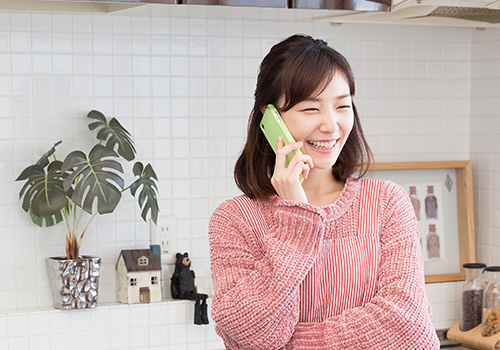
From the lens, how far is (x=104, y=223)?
2238 mm

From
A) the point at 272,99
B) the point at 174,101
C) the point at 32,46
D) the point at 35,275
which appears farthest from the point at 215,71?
the point at 272,99

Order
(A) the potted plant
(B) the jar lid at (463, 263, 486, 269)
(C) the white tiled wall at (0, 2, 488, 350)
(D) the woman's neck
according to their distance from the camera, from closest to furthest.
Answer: (D) the woman's neck → (A) the potted plant → (C) the white tiled wall at (0, 2, 488, 350) → (B) the jar lid at (463, 263, 486, 269)

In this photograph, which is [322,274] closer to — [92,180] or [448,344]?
[92,180]

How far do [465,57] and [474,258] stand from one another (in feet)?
2.53

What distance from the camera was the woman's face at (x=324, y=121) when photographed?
4.03 ft

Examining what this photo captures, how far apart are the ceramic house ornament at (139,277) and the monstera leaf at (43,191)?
0.27 metres

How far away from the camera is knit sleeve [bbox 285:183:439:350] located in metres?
1.17

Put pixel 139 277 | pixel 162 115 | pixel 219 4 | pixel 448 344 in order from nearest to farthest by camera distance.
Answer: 1. pixel 219 4
2. pixel 139 277
3. pixel 162 115
4. pixel 448 344

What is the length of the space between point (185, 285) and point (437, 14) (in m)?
1.18

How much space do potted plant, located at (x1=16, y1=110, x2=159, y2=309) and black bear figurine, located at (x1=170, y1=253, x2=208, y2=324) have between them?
220 millimetres

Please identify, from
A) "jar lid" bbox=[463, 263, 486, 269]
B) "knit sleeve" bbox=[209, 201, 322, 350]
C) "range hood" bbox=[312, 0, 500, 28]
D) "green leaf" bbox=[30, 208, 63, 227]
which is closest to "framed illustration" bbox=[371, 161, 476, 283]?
"jar lid" bbox=[463, 263, 486, 269]

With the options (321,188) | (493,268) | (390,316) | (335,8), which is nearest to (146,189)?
(335,8)

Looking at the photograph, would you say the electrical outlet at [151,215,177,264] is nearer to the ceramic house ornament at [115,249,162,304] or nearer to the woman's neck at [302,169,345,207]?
the ceramic house ornament at [115,249,162,304]

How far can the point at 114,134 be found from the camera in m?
2.12
